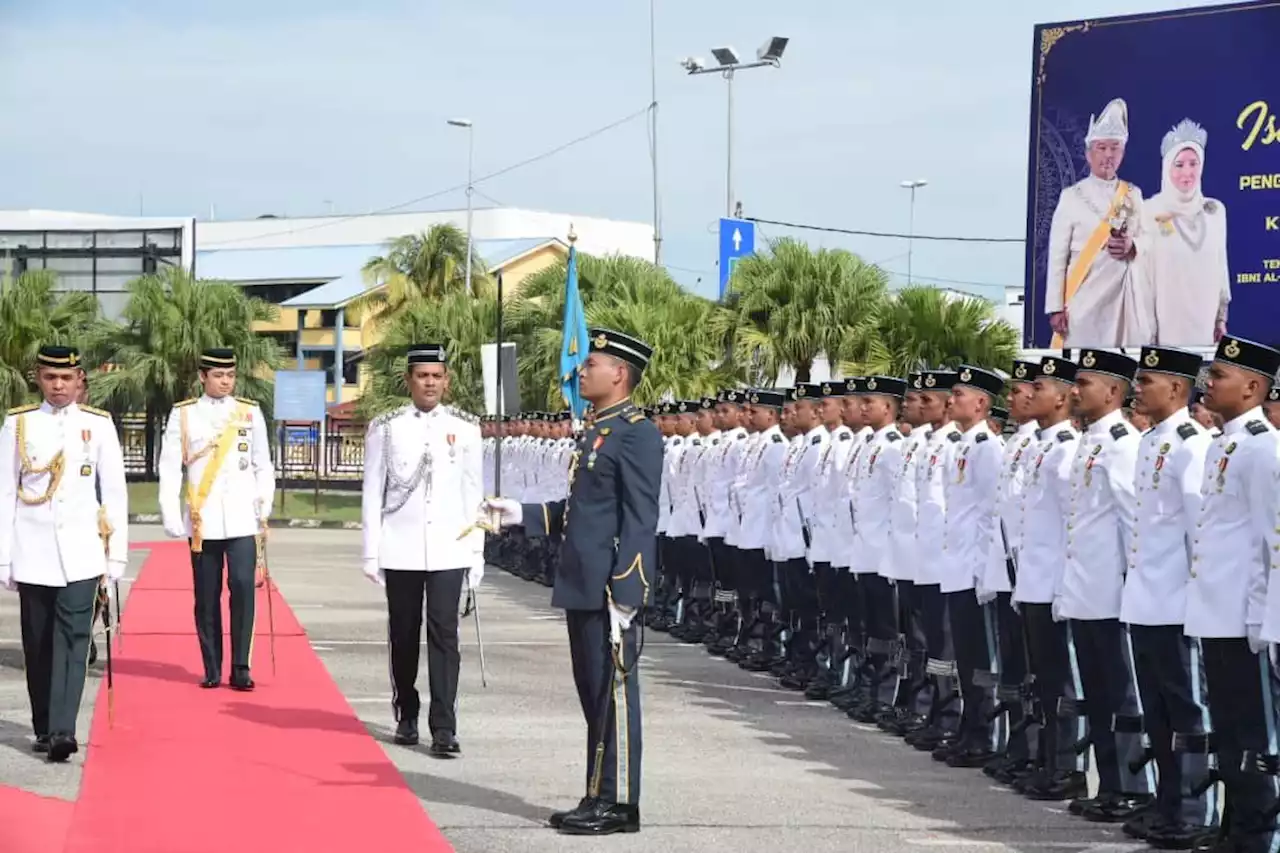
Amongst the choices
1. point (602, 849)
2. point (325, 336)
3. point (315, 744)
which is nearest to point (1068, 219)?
point (315, 744)

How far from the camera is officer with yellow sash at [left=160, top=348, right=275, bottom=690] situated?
12648mm

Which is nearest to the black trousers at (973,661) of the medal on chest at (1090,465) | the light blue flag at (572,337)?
the medal on chest at (1090,465)

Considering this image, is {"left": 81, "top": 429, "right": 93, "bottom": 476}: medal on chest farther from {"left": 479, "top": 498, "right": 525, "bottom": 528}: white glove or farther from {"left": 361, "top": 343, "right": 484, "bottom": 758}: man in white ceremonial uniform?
{"left": 479, "top": 498, "right": 525, "bottom": 528}: white glove

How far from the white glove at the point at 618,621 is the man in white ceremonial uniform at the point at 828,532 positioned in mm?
4622

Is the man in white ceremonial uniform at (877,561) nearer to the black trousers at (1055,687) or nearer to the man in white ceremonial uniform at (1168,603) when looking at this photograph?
the black trousers at (1055,687)

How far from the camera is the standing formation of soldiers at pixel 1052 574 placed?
813 cm

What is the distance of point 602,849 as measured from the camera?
800cm

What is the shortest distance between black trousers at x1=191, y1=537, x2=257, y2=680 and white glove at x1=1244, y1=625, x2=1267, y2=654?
6688 millimetres

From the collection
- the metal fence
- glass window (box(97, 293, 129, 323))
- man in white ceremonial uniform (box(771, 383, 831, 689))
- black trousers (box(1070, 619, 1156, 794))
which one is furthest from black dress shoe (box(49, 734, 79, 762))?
the metal fence

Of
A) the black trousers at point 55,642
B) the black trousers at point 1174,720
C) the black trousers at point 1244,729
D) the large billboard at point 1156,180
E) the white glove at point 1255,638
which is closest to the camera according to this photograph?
the white glove at point 1255,638

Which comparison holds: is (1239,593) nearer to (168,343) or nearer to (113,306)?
(168,343)

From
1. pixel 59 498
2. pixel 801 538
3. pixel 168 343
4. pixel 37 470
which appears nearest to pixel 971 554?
pixel 801 538

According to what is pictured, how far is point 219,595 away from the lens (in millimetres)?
12805

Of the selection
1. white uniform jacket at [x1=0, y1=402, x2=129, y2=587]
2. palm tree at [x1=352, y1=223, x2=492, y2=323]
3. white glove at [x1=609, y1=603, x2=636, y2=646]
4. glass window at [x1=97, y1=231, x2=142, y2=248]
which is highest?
palm tree at [x1=352, y1=223, x2=492, y2=323]
